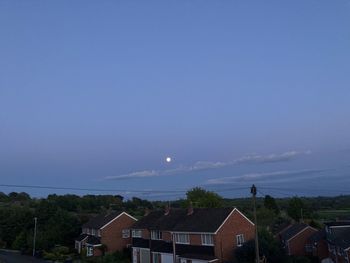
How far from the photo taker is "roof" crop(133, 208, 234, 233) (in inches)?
1954

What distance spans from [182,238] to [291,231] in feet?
85.8

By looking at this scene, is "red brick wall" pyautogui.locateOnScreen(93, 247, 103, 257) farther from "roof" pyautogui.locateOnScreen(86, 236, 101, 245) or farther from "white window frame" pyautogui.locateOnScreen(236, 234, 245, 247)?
"white window frame" pyautogui.locateOnScreen(236, 234, 245, 247)

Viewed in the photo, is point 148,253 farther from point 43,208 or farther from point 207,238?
point 43,208

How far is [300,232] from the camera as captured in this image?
68625 mm

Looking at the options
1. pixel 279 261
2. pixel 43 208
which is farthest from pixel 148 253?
pixel 43 208

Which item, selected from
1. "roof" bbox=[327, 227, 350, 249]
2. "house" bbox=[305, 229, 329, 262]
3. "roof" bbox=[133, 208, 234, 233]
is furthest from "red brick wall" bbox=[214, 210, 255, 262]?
"house" bbox=[305, 229, 329, 262]

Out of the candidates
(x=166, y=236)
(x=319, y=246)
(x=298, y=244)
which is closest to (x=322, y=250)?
(x=319, y=246)

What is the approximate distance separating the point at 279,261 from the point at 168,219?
15845 mm

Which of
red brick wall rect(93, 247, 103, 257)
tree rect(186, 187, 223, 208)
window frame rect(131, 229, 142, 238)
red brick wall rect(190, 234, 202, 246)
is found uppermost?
tree rect(186, 187, 223, 208)

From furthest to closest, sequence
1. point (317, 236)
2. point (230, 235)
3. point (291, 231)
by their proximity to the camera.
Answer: point (291, 231) < point (317, 236) < point (230, 235)

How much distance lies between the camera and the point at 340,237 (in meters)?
51.4

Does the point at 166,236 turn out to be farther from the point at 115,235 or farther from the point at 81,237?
the point at 81,237

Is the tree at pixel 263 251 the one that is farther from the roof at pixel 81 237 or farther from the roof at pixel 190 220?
the roof at pixel 81 237

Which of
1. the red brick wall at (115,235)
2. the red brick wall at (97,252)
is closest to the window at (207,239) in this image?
the red brick wall at (115,235)
